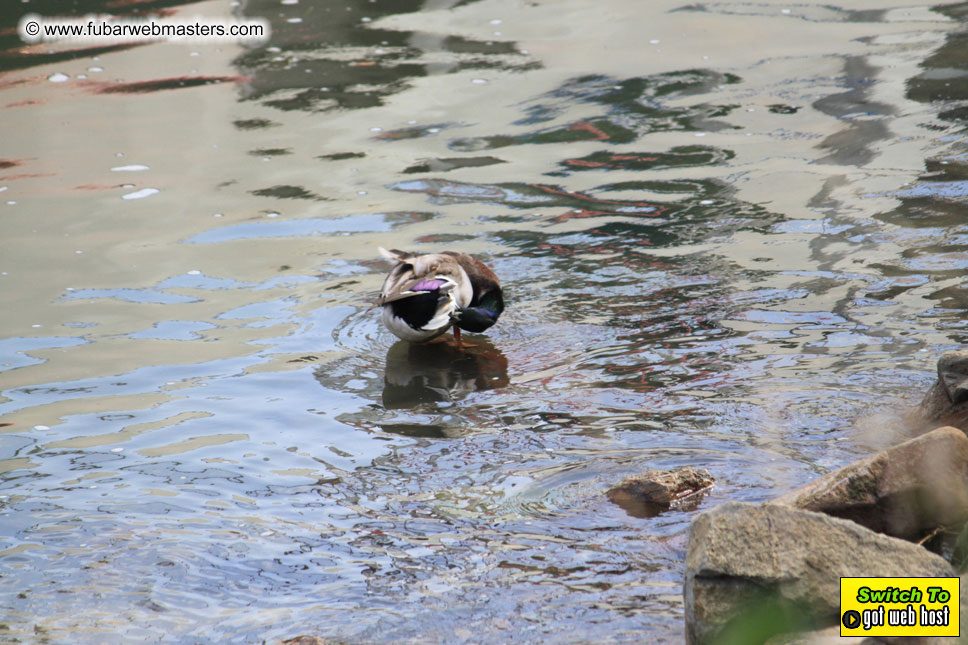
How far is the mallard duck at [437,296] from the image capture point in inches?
219

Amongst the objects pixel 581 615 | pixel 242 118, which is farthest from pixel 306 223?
pixel 581 615

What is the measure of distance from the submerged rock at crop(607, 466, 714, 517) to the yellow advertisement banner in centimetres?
124

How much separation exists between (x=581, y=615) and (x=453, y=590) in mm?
436

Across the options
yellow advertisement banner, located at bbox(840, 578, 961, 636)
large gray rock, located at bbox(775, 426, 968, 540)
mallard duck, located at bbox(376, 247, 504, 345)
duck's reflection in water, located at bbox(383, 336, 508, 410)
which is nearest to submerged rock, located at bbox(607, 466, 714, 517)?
large gray rock, located at bbox(775, 426, 968, 540)

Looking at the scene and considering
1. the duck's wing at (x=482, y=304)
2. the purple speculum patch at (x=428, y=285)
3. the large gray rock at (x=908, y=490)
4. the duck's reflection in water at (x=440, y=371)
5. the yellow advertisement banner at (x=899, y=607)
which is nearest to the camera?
the yellow advertisement banner at (x=899, y=607)

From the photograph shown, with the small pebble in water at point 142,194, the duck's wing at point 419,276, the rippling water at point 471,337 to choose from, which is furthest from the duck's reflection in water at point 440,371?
the small pebble in water at point 142,194

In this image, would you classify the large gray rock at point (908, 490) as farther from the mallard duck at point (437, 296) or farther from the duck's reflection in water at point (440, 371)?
the mallard duck at point (437, 296)

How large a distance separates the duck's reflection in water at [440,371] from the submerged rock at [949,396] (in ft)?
6.75

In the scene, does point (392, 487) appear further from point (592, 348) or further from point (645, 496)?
point (592, 348)

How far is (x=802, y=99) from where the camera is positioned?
9.06 metres

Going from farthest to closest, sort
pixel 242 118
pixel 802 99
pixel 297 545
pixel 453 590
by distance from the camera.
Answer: pixel 242 118, pixel 802 99, pixel 297 545, pixel 453 590

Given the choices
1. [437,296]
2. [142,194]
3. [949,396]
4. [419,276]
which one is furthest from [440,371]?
[142,194]

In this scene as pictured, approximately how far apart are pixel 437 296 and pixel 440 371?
0.42m

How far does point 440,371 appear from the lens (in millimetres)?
5672
